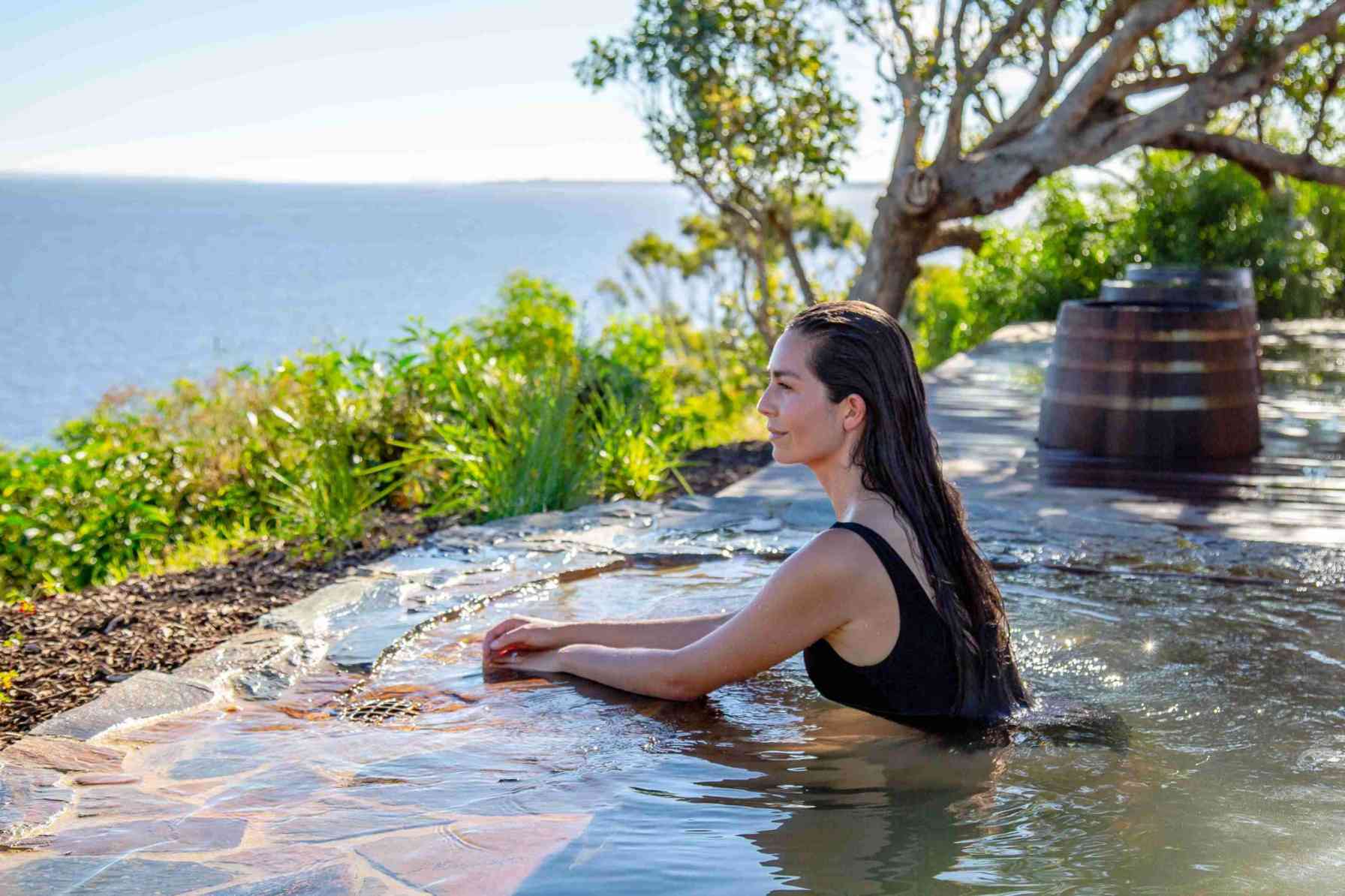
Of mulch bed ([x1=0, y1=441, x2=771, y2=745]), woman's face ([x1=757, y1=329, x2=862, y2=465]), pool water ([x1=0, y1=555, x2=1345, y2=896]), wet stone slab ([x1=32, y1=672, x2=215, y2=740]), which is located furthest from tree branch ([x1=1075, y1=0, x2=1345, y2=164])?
wet stone slab ([x1=32, y1=672, x2=215, y2=740])

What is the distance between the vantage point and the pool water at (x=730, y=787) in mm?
2590

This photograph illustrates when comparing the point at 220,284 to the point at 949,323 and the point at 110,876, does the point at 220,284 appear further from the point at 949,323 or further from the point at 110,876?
the point at 110,876

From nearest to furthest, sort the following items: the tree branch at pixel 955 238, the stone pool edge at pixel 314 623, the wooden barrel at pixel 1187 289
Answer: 1. the stone pool edge at pixel 314 623
2. the wooden barrel at pixel 1187 289
3. the tree branch at pixel 955 238

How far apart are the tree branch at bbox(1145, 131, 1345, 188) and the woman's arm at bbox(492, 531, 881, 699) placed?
26.8ft

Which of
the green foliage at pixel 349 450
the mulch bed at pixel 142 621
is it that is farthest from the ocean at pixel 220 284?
the mulch bed at pixel 142 621

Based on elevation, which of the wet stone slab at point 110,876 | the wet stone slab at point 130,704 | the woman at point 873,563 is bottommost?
the wet stone slab at point 110,876

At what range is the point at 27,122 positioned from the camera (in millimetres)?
140750

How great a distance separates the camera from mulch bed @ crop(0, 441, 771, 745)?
375 centimetres

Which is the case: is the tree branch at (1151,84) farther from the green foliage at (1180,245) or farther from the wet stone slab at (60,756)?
the wet stone slab at (60,756)

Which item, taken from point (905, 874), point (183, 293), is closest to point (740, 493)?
point (905, 874)

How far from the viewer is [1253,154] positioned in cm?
1085

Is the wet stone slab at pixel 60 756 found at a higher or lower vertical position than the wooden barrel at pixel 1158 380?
lower

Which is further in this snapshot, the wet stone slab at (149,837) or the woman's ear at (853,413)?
the woman's ear at (853,413)

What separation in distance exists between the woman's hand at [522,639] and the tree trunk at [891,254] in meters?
7.23
